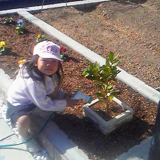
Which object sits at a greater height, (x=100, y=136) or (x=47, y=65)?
(x=47, y=65)

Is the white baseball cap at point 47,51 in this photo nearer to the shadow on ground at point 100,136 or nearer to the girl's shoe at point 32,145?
the shadow on ground at point 100,136

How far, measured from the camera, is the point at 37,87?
2.38m

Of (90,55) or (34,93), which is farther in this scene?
(90,55)

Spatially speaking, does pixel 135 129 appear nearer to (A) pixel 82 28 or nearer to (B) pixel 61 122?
(B) pixel 61 122

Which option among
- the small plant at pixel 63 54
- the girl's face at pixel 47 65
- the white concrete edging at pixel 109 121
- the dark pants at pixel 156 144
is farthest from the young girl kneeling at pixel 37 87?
the small plant at pixel 63 54

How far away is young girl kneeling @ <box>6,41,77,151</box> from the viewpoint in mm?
2381

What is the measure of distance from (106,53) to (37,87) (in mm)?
Result: 2228

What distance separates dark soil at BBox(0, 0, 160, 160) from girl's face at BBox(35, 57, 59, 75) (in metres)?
0.66

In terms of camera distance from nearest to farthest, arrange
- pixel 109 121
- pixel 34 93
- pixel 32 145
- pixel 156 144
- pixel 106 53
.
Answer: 1. pixel 156 144
2. pixel 34 93
3. pixel 109 121
4. pixel 32 145
5. pixel 106 53

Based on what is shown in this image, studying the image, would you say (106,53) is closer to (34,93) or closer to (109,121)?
(109,121)

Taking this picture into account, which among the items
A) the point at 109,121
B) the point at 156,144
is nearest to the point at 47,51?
the point at 109,121

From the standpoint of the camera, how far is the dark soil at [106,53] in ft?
8.31

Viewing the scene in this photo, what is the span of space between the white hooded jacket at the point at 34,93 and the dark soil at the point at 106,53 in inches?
13.1

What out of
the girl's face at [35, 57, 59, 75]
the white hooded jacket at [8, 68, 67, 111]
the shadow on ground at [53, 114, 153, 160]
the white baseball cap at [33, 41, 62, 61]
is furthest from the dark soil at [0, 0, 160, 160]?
the white baseball cap at [33, 41, 62, 61]
